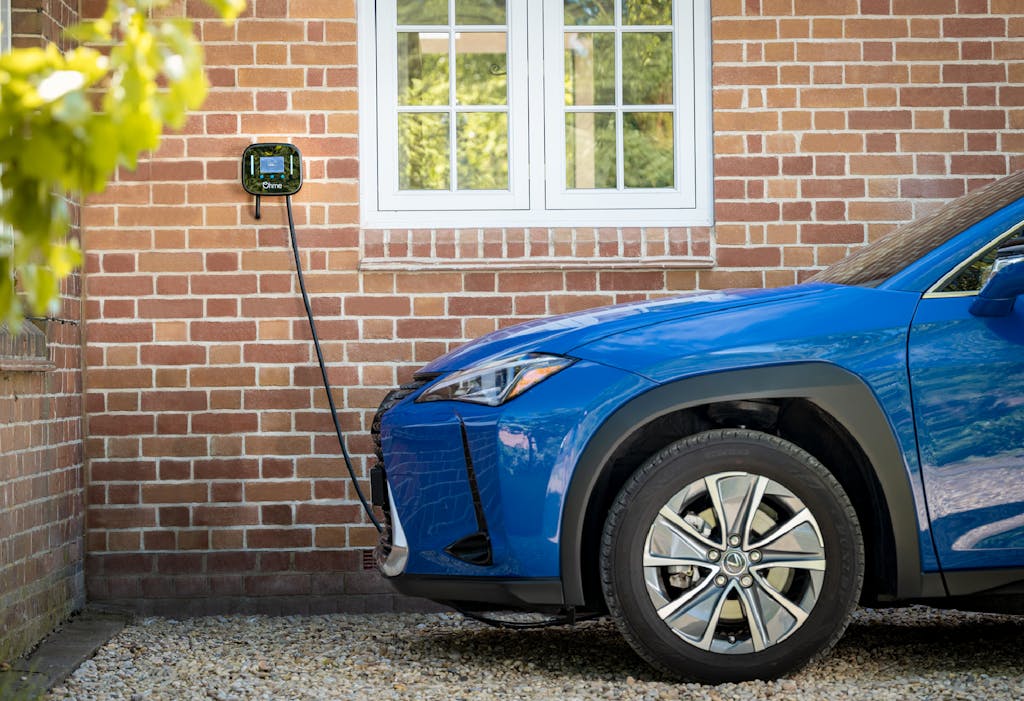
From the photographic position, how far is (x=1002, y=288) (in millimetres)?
3713

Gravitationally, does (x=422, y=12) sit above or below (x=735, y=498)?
above

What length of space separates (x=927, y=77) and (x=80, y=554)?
14.6 ft

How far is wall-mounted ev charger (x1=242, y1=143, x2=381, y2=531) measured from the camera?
5.86m

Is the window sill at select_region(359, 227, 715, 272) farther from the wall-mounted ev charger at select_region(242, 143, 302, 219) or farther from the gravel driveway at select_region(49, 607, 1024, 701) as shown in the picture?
the gravel driveway at select_region(49, 607, 1024, 701)

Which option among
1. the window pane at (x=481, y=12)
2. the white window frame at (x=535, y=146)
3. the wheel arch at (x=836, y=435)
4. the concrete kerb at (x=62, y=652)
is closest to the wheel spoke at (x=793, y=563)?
the wheel arch at (x=836, y=435)

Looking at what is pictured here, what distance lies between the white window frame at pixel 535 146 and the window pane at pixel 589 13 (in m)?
0.05

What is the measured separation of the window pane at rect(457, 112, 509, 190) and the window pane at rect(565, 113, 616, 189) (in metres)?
0.30

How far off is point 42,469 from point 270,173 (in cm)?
165

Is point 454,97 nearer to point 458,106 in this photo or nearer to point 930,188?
point 458,106

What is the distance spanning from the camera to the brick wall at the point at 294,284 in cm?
588

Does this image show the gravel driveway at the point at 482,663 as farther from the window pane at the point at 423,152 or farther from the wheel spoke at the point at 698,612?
the window pane at the point at 423,152

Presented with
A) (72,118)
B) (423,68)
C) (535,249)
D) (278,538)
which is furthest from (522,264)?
(72,118)

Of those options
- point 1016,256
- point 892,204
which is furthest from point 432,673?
point 892,204

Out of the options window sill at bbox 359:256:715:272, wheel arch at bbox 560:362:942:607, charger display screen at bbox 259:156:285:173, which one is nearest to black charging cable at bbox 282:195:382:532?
charger display screen at bbox 259:156:285:173
